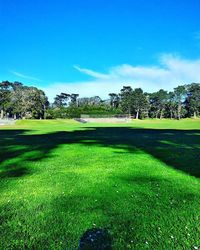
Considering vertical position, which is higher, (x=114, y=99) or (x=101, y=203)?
(x=114, y=99)

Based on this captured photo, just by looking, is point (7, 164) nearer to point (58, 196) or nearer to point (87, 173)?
point (87, 173)

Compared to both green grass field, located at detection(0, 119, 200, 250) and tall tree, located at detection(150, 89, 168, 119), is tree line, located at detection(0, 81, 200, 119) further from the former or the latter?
green grass field, located at detection(0, 119, 200, 250)

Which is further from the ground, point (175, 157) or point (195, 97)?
point (195, 97)

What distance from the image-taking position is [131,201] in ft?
21.6

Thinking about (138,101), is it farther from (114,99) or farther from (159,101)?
(114,99)

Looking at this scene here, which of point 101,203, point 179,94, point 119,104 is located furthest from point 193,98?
point 101,203

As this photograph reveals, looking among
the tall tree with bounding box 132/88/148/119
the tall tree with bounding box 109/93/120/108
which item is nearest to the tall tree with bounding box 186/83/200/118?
the tall tree with bounding box 132/88/148/119

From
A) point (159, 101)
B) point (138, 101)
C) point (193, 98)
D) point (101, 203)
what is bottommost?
point (101, 203)

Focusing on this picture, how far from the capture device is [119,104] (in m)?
154

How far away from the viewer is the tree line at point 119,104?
113812mm

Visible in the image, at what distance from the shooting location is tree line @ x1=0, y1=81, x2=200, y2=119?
373 ft

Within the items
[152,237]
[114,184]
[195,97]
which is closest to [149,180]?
[114,184]

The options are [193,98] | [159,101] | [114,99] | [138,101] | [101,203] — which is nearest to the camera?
[101,203]

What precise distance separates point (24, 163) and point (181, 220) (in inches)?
286
